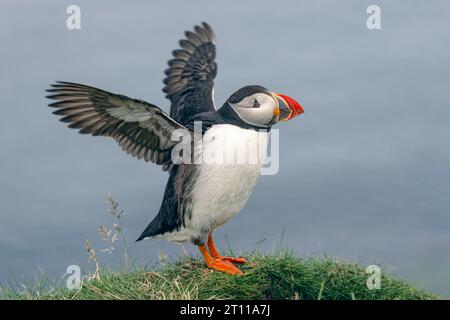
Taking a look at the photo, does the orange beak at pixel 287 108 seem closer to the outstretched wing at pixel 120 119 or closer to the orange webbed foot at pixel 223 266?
the outstretched wing at pixel 120 119

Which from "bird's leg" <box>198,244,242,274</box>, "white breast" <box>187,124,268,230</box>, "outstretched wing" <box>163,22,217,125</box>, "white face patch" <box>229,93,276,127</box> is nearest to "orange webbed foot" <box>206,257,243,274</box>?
"bird's leg" <box>198,244,242,274</box>

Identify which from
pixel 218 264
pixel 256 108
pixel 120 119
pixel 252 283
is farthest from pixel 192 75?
pixel 252 283

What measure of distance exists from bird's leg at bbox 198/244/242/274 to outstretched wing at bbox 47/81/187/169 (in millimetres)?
888

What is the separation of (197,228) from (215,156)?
2.32 feet

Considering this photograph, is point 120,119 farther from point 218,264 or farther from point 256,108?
point 218,264

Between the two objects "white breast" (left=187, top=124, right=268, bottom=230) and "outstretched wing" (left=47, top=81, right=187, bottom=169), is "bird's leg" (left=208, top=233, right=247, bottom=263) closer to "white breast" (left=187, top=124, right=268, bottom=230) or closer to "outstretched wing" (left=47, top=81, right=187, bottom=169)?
"white breast" (left=187, top=124, right=268, bottom=230)

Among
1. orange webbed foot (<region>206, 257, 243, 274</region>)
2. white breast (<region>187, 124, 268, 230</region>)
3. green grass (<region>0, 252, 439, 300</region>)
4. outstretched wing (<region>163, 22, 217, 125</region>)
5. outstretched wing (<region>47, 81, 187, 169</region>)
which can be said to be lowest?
green grass (<region>0, 252, 439, 300</region>)

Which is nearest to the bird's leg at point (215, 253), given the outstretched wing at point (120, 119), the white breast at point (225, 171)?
the white breast at point (225, 171)

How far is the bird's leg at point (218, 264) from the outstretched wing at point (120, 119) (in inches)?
34.9

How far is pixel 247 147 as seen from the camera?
5.54m

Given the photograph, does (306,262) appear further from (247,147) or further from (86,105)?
(86,105)

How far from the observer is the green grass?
5605 mm

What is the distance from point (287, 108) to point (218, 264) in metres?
1.59

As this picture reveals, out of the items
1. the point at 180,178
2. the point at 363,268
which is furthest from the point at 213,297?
the point at 363,268
